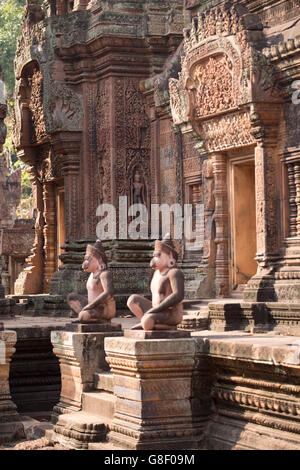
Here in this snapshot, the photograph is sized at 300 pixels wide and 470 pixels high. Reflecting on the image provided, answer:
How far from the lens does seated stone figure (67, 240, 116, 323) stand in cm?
874

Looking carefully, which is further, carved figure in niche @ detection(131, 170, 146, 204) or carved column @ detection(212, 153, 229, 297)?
carved figure in niche @ detection(131, 170, 146, 204)

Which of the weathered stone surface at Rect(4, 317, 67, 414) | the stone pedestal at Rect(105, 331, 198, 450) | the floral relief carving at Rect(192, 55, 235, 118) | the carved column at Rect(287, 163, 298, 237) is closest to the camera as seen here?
the stone pedestal at Rect(105, 331, 198, 450)

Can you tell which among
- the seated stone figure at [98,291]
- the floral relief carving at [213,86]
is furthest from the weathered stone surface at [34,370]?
the floral relief carving at [213,86]

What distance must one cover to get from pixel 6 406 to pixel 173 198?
4.89 meters

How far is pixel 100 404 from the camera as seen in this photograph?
8.27 m

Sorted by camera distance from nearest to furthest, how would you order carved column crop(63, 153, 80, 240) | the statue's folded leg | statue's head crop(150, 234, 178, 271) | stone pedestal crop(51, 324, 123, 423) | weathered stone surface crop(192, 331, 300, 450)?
weathered stone surface crop(192, 331, 300, 450) < statue's head crop(150, 234, 178, 271) < stone pedestal crop(51, 324, 123, 423) < the statue's folded leg < carved column crop(63, 153, 80, 240)

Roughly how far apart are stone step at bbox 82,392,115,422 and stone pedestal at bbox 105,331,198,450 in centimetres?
43

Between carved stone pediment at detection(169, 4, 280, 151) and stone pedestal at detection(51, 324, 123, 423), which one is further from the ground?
carved stone pediment at detection(169, 4, 280, 151)

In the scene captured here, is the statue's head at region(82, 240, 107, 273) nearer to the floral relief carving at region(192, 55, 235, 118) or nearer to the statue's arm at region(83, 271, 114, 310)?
the statue's arm at region(83, 271, 114, 310)

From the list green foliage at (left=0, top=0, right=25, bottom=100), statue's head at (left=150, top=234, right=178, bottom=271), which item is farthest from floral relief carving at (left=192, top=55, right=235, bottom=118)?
green foliage at (left=0, top=0, right=25, bottom=100)

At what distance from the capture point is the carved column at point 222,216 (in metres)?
11.7

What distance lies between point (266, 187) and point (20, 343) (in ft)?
9.67

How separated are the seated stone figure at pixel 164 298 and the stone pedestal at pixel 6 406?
5.48 ft

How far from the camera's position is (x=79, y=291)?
44.9ft
